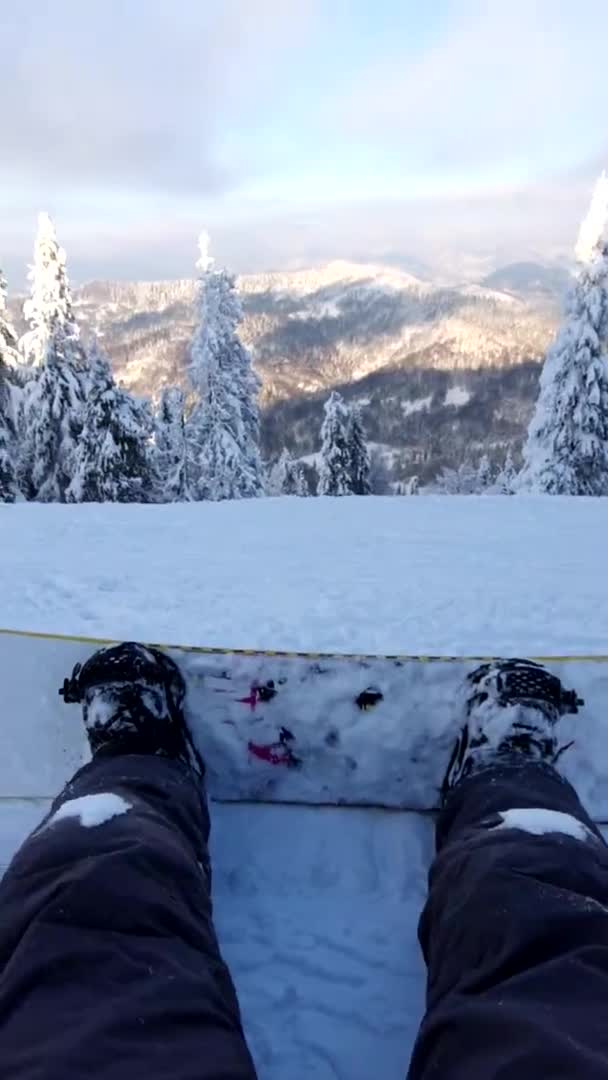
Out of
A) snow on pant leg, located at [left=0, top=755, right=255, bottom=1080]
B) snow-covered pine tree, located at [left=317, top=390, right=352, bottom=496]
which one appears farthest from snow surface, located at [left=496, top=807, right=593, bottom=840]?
snow-covered pine tree, located at [left=317, top=390, right=352, bottom=496]

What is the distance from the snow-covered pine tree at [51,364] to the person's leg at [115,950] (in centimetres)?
2107

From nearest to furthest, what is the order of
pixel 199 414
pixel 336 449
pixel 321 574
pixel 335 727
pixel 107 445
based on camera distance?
pixel 335 727, pixel 321 574, pixel 107 445, pixel 199 414, pixel 336 449

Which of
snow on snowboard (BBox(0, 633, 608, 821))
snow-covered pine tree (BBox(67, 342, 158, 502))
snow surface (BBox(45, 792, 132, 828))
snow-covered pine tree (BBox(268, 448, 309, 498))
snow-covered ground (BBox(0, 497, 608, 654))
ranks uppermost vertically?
snow surface (BBox(45, 792, 132, 828))

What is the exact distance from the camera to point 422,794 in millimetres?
3479

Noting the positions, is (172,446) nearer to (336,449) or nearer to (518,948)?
(336,449)

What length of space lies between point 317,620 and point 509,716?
3.47m

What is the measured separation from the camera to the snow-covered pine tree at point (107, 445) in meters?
20.7

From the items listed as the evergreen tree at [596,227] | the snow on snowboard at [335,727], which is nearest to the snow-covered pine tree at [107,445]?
the evergreen tree at [596,227]

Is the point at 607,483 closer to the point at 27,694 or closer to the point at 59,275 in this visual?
the point at 59,275

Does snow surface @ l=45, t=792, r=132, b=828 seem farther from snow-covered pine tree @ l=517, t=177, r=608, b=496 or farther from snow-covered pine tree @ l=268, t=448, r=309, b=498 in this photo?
snow-covered pine tree @ l=268, t=448, r=309, b=498

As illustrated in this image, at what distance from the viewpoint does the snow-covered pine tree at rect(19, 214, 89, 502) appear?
22406 millimetres

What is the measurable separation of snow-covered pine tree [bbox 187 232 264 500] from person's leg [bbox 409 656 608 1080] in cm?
2254

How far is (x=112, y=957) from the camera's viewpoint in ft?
6.07

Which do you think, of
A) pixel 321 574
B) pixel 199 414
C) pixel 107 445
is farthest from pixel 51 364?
pixel 321 574
